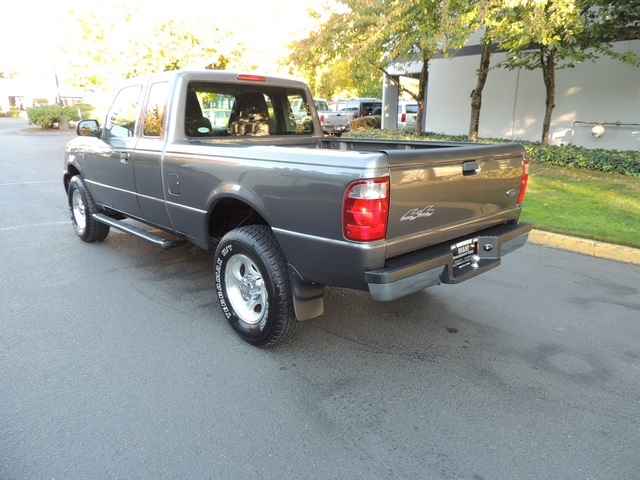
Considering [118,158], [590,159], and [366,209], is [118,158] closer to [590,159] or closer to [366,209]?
[366,209]

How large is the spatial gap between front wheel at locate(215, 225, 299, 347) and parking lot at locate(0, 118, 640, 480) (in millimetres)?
185

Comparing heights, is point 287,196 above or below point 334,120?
below

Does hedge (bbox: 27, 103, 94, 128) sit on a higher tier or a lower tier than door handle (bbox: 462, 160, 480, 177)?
higher

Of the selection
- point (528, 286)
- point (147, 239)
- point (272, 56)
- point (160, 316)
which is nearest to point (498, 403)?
point (528, 286)

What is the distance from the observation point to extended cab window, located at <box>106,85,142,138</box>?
484 cm

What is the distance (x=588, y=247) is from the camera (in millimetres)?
5828

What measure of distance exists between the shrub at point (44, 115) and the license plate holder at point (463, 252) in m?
33.1

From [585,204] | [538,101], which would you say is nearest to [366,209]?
[585,204]

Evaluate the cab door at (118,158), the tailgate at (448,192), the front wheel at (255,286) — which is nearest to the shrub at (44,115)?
the cab door at (118,158)

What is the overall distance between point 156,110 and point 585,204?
677 centimetres

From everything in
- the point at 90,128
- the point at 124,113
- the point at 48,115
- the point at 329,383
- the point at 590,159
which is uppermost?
the point at 48,115

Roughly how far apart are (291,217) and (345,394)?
1187mm

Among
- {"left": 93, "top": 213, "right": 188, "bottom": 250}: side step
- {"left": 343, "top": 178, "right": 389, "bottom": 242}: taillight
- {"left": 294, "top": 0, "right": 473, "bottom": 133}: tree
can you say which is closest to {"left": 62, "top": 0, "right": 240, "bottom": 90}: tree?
{"left": 294, "top": 0, "right": 473, "bottom": 133}: tree

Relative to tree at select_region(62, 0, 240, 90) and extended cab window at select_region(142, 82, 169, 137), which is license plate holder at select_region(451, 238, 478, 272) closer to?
extended cab window at select_region(142, 82, 169, 137)
